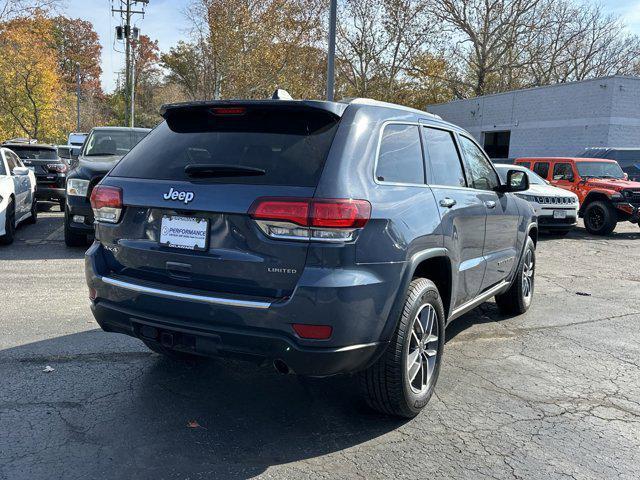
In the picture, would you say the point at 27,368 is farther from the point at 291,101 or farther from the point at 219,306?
the point at 291,101

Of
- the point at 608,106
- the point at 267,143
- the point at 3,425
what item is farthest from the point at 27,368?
the point at 608,106

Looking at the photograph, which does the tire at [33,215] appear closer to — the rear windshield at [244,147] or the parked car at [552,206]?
the rear windshield at [244,147]

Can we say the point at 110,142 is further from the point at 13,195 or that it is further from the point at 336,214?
the point at 336,214

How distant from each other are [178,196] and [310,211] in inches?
30.8

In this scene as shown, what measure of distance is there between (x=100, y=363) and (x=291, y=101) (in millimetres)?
2523

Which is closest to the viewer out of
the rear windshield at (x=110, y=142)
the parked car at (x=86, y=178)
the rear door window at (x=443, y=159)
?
the rear door window at (x=443, y=159)

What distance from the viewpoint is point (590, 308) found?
653cm

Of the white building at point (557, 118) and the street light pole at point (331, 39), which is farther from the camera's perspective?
the white building at point (557, 118)

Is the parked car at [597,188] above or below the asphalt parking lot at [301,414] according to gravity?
above

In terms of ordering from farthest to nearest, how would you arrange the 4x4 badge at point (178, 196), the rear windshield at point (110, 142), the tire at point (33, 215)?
the tire at point (33, 215)
the rear windshield at point (110, 142)
the 4x4 badge at point (178, 196)

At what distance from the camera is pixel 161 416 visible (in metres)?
3.36

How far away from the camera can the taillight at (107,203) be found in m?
3.28

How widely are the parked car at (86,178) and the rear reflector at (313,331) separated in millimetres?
6386

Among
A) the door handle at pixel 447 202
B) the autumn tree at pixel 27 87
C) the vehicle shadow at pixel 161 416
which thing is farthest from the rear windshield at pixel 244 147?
the autumn tree at pixel 27 87
